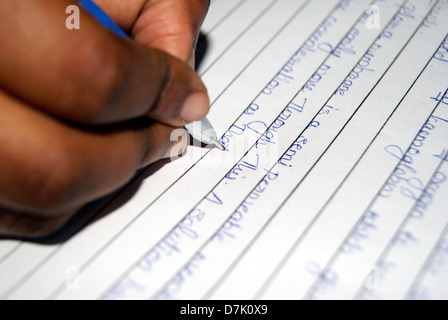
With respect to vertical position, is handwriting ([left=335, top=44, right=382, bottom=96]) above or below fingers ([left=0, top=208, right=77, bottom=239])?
above

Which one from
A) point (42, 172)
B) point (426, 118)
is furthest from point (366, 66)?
point (42, 172)

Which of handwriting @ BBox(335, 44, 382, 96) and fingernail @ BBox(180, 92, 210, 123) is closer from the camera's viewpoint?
fingernail @ BBox(180, 92, 210, 123)

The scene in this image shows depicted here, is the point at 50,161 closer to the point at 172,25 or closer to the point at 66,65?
the point at 66,65

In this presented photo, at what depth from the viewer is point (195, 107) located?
0.45 metres

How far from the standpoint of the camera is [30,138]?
1.22 ft

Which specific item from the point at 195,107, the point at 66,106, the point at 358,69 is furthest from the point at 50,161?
the point at 358,69

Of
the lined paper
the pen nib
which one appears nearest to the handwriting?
the lined paper

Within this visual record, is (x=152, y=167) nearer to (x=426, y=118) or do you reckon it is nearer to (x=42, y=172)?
(x=42, y=172)

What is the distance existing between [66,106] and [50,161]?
0.16ft

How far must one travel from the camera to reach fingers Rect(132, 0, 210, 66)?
518mm

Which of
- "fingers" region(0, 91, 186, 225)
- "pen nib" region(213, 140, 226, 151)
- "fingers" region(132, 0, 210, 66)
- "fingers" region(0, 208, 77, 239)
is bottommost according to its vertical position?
"fingers" region(0, 208, 77, 239)

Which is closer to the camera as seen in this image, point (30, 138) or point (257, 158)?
point (30, 138)

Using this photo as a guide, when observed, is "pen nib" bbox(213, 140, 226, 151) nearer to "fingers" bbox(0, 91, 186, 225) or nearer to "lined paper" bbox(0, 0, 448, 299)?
"lined paper" bbox(0, 0, 448, 299)

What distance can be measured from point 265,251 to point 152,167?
0.54 ft
